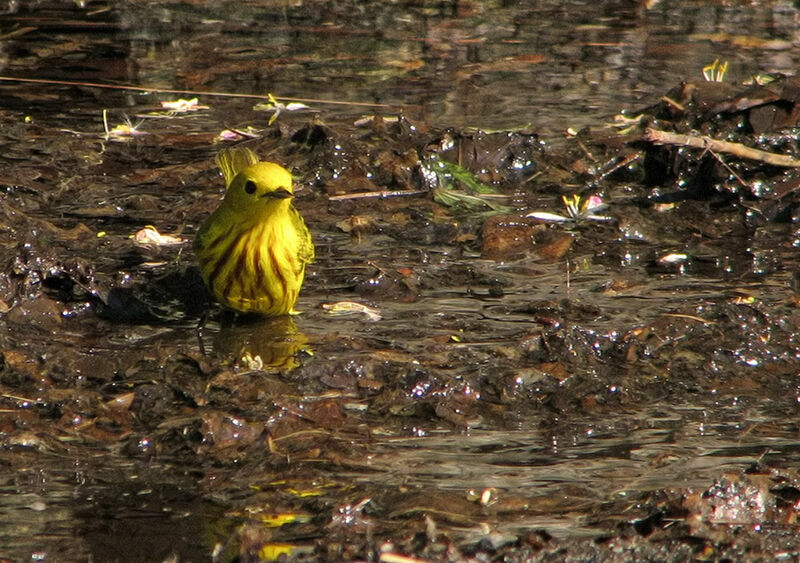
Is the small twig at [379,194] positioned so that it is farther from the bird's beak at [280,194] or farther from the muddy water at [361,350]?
the bird's beak at [280,194]

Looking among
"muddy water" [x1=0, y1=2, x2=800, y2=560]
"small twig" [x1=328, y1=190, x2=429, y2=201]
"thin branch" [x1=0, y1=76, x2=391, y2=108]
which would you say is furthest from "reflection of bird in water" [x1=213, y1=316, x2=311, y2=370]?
"thin branch" [x1=0, y1=76, x2=391, y2=108]

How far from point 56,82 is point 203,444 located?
5.79 meters

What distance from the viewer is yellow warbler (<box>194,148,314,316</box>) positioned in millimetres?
6008

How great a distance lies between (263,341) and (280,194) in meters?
0.67

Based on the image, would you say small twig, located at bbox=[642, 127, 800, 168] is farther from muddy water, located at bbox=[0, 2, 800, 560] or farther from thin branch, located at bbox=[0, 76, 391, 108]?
thin branch, located at bbox=[0, 76, 391, 108]

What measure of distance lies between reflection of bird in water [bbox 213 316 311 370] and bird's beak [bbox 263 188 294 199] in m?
0.60

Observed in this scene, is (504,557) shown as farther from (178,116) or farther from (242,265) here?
(178,116)

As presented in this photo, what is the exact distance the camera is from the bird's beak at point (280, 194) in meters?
5.99

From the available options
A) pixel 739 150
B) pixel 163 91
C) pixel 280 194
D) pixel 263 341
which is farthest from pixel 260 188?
pixel 163 91

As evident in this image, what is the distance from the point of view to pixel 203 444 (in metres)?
4.73

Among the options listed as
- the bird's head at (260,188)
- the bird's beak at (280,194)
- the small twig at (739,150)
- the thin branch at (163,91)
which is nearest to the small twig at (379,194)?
the small twig at (739,150)

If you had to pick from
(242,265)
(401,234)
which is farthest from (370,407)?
(401,234)

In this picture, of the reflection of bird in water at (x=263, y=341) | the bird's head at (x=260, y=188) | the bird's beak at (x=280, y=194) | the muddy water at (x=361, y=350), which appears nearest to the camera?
the muddy water at (x=361, y=350)

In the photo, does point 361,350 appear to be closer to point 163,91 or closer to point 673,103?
point 673,103
